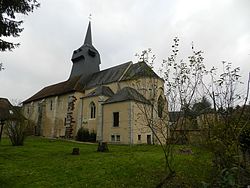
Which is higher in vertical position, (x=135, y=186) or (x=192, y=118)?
(x=192, y=118)

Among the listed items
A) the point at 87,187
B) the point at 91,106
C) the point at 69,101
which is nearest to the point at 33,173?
the point at 87,187

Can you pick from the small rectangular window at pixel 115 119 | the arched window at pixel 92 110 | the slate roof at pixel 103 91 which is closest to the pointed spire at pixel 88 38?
the slate roof at pixel 103 91

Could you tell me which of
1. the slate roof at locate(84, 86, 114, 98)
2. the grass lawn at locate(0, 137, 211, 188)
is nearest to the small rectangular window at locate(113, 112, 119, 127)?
the slate roof at locate(84, 86, 114, 98)

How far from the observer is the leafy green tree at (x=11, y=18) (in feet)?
31.0

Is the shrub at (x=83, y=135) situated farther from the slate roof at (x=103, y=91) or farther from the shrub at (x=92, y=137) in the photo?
the slate roof at (x=103, y=91)

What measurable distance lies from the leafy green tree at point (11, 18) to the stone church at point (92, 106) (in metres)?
8.84

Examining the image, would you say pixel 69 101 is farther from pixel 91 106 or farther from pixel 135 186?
pixel 135 186

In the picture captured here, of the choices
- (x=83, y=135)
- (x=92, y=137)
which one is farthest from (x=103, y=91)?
(x=83, y=135)

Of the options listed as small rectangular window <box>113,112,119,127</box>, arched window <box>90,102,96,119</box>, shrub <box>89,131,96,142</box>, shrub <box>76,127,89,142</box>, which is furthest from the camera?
arched window <box>90,102,96,119</box>

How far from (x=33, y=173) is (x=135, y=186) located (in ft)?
14.0

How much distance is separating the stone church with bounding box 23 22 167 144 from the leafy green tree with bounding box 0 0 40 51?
8840mm

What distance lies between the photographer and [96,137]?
2903cm

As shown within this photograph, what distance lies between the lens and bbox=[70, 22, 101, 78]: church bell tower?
4081 centimetres

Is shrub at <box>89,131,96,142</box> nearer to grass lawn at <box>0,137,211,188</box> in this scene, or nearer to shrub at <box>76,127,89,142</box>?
shrub at <box>76,127,89,142</box>
